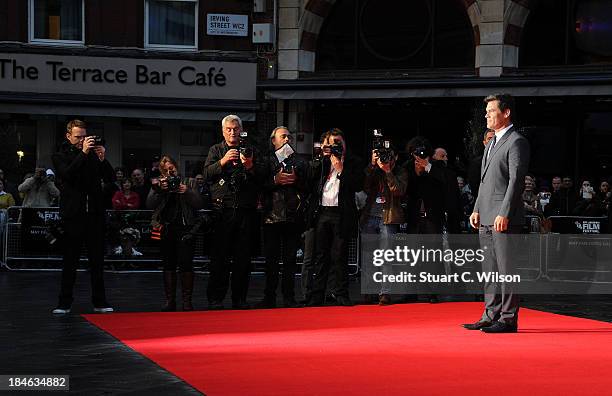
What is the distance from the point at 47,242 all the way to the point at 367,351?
1108 centimetres

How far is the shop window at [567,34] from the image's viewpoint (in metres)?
23.5

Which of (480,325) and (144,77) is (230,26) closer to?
(144,77)

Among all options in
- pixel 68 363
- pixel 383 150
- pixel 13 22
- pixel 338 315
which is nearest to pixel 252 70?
pixel 13 22

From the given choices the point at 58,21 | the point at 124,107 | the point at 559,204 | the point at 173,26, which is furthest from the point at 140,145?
the point at 559,204

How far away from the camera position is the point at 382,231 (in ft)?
45.2

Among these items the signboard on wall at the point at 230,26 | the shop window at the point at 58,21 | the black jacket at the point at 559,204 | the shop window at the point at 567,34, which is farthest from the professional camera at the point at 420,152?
the shop window at the point at 58,21

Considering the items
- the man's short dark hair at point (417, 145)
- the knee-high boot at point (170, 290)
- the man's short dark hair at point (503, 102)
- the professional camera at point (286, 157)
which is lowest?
the knee-high boot at point (170, 290)

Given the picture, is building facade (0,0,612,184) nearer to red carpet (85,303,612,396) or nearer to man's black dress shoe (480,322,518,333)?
red carpet (85,303,612,396)

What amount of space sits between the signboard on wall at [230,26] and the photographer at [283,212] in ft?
40.5

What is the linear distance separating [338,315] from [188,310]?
5.45 ft

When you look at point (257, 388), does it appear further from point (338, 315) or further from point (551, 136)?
point (551, 136)

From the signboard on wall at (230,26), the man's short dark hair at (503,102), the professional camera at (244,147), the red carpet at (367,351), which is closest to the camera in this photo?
the red carpet at (367,351)

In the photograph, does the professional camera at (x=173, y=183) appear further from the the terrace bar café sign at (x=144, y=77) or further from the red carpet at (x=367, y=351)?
the the terrace bar café sign at (x=144, y=77)

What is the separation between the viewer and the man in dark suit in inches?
395
